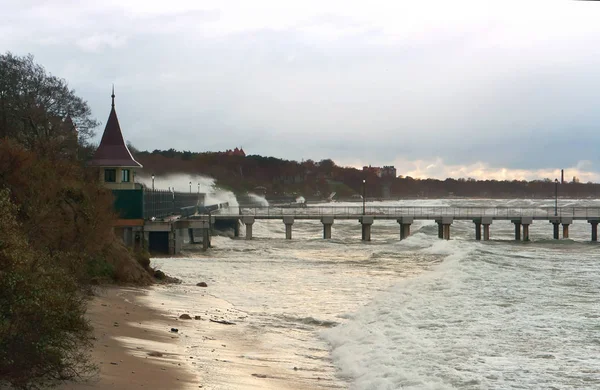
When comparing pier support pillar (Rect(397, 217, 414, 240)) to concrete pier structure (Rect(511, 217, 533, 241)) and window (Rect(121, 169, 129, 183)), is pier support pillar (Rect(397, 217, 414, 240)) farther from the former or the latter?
window (Rect(121, 169, 129, 183))

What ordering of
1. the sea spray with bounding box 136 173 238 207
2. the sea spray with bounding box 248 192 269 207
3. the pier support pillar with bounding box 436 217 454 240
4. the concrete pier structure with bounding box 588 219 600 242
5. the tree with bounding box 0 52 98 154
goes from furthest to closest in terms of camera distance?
the sea spray with bounding box 248 192 269 207
the sea spray with bounding box 136 173 238 207
the concrete pier structure with bounding box 588 219 600 242
the pier support pillar with bounding box 436 217 454 240
the tree with bounding box 0 52 98 154

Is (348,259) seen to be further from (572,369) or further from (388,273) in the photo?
(572,369)

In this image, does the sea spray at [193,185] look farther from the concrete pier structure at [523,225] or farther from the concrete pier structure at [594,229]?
the concrete pier structure at [594,229]

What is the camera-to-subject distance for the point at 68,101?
4644 centimetres

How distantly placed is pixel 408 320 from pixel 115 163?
27808 mm

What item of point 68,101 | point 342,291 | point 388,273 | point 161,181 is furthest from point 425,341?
point 161,181

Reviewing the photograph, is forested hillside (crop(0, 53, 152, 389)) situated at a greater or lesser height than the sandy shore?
greater

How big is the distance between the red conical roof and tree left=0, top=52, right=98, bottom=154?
1765 millimetres

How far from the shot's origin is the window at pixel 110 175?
40.4 meters

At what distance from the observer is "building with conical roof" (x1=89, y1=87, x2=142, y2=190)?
132 feet

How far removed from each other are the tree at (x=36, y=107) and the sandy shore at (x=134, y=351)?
2031 centimetres

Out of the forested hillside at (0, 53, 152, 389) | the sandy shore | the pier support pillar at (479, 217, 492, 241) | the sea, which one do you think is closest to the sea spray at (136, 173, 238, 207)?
the pier support pillar at (479, 217, 492, 241)

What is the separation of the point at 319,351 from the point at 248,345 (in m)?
1.33

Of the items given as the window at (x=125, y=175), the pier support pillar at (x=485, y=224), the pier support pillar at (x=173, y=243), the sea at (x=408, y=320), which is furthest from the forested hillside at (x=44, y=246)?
the pier support pillar at (x=485, y=224)
